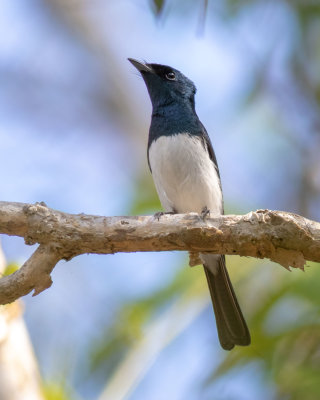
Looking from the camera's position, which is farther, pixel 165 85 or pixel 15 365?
pixel 165 85

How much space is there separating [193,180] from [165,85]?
37.9 inches

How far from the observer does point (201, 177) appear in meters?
4.64

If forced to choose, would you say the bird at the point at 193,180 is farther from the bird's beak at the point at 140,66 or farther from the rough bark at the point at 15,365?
the rough bark at the point at 15,365

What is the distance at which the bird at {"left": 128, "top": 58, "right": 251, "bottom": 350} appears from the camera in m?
4.58

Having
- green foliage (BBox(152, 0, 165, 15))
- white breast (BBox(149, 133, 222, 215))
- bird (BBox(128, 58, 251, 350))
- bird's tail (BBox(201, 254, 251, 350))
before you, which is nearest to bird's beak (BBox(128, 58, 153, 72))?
bird (BBox(128, 58, 251, 350))

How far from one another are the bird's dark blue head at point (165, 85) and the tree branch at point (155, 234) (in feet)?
6.08

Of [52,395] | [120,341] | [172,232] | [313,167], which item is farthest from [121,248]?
[313,167]

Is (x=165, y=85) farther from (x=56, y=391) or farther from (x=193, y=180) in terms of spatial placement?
(x=56, y=391)

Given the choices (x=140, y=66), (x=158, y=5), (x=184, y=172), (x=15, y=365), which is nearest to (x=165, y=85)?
(x=140, y=66)

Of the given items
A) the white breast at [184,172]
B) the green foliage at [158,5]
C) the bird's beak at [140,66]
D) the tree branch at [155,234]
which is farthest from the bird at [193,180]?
the green foliage at [158,5]

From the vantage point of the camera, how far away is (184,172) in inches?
182

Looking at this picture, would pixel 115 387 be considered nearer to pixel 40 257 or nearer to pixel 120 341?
pixel 120 341

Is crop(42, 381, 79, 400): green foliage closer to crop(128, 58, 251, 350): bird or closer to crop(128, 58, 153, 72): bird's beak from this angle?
crop(128, 58, 251, 350): bird

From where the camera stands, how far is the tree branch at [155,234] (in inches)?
131
